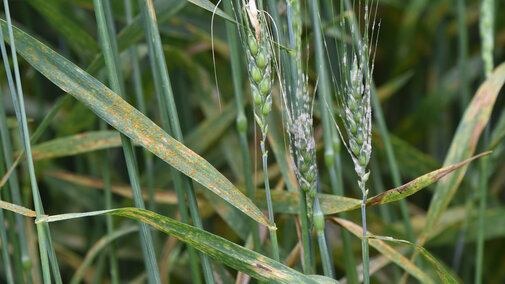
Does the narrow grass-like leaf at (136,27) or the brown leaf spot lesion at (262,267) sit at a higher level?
Result: the narrow grass-like leaf at (136,27)

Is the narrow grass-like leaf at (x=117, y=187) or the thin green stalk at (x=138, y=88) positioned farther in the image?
the narrow grass-like leaf at (x=117, y=187)

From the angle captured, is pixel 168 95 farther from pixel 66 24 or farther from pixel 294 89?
pixel 66 24

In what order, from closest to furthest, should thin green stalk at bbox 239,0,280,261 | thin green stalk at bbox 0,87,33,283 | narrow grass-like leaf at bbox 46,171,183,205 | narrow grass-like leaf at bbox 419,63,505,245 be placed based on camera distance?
thin green stalk at bbox 239,0,280,261, thin green stalk at bbox 0,87,33,283, narrow grass-like leaf at bbox 419,63,505,245, narrow grass-like leaf at bbox 46,171,183,205

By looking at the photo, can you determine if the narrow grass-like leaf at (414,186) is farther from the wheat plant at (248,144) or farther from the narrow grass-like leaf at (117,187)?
the narrow grass-like leaf at (117,187)

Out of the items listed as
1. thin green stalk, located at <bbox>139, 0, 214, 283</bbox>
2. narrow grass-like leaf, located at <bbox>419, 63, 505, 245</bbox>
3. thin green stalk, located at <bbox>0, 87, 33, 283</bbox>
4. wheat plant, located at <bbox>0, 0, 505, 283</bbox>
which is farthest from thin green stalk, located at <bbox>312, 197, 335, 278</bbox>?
thin green stalk, located at <bbox>0, 87, 33, 283</bbox>

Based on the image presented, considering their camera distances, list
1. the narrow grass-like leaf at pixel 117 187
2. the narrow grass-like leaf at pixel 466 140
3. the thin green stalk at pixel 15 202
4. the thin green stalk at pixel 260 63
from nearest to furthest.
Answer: the thin green stalk at pixel 260 63, the thin green stalk at pixel 15 202, the narrow grass-like leaf at pixel 466 140, the narrow grass-like leaf at pixel 117 187

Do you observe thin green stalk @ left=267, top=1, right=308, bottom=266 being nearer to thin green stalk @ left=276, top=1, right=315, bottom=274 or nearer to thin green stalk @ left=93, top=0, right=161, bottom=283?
thin green stalk @ left=276, top=1, right=315, bottom=274

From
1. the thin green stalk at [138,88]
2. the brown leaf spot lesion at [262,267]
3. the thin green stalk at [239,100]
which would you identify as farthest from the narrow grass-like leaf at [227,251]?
the thin green stalk at [138,88]

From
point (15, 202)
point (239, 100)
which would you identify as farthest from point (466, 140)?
point (15, 202)
